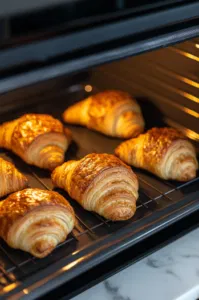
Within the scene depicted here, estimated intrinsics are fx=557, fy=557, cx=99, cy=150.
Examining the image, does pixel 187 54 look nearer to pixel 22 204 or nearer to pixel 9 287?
pixel 22 204

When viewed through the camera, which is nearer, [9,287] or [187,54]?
[9,287]

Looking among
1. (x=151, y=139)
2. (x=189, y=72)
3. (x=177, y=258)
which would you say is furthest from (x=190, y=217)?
(x=189, y=72)

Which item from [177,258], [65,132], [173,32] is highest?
[173,32]

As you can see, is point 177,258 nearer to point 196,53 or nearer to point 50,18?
point 196,53

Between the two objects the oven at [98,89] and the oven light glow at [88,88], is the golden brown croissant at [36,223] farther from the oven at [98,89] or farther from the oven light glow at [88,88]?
the oven light glow at [88,88]

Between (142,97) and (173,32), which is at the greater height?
(173,32)

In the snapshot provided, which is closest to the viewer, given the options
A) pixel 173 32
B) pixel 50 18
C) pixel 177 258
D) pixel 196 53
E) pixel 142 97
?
pixel 50 18

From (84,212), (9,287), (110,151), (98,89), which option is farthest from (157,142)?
(9,287)

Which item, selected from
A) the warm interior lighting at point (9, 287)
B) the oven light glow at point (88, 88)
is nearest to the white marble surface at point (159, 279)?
the warm interior lighting at point (9, 287)
